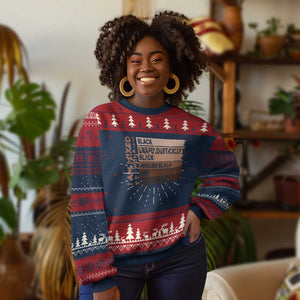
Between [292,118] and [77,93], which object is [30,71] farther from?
[292,118]

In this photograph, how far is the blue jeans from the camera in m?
0.58

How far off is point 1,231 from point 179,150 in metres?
1.30

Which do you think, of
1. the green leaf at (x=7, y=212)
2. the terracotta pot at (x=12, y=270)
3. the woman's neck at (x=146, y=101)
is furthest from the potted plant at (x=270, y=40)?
the woman's neck at (x=146, y=101)

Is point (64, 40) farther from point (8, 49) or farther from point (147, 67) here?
point (147, 67)

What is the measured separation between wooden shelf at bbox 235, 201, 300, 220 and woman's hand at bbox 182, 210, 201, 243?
1.56 m

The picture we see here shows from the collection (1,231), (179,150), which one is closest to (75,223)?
(179,150)

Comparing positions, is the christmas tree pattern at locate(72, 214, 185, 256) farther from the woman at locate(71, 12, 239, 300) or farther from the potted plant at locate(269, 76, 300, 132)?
the potted plant at locate(269, 76, 300, 132)

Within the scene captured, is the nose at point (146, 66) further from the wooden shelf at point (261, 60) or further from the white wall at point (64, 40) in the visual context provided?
the wooden shelf at point (261, 60)

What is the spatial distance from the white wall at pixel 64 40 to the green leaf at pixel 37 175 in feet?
0.99

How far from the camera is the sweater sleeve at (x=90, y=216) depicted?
1.78ft

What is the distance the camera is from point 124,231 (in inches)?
→ 22.3

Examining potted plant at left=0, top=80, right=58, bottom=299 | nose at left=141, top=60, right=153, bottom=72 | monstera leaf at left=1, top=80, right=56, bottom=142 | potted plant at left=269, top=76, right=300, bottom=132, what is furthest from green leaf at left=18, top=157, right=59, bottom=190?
nose at left=141, top=60, right=153, bottom=72

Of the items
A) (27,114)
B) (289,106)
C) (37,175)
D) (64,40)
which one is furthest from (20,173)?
(289,106)

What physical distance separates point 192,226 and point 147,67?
246 millimetres
